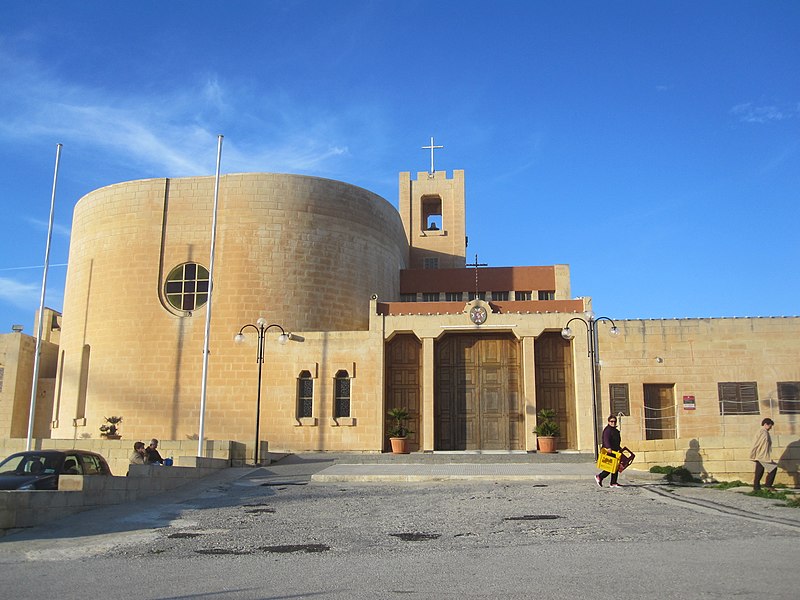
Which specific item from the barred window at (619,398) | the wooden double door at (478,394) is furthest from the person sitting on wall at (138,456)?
the barred window at (619,398)

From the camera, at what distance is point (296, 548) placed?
29.9 feet

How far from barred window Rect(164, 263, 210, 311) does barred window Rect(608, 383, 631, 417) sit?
1474 centimetres

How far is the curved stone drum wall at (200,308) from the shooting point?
27.0 m

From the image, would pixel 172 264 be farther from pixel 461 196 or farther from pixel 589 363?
pixel 461 196

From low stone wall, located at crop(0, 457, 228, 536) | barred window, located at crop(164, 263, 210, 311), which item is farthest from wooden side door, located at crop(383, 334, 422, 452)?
low stone wall, located at crop(0, 457, 228, 536)

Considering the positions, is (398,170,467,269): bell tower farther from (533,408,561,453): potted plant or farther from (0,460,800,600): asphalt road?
(0,460,800,600): asphalt road

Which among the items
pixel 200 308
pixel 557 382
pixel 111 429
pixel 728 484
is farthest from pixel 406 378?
pixel 728 484

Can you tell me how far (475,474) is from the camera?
58.7ft

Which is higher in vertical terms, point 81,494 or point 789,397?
point 789,397

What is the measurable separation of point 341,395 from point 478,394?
4802 millimetres

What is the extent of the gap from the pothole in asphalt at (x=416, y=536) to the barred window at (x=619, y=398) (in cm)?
1750

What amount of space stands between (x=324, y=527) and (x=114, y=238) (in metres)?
21.4

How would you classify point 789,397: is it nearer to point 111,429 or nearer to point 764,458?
point 764,458

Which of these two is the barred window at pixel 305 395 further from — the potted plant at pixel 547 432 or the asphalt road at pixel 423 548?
the asphalt road at pixel 423 548
